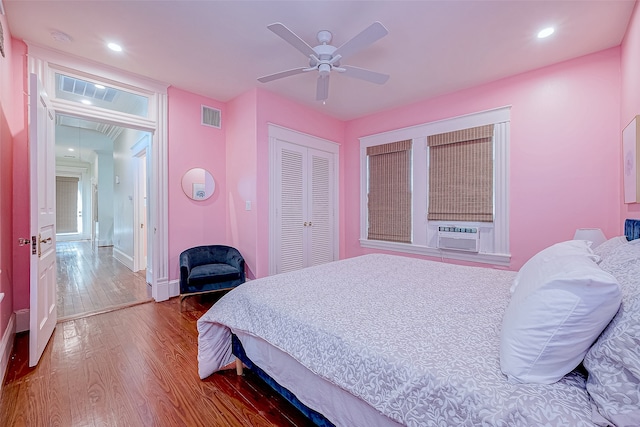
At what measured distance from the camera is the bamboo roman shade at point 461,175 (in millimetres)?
3375

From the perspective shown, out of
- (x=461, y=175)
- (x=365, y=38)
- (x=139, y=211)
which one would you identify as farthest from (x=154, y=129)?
(x=461, y=175)

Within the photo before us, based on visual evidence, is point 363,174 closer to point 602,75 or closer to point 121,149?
point 602,75

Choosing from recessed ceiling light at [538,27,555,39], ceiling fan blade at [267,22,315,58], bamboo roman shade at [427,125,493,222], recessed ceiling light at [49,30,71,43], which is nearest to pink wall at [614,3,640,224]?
recessed ceiling light at [538,27,555,39]

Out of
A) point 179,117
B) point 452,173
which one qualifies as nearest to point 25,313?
point 179,117

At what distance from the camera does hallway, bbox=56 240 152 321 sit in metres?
3.21

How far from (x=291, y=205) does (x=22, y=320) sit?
299cm

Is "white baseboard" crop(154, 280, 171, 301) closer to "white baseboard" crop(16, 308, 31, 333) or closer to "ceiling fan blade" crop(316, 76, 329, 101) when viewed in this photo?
"white baseboard" crop(16, 308, 31, 333)

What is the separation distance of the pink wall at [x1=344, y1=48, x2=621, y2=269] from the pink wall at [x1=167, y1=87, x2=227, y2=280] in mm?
3451

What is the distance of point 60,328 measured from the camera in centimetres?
267

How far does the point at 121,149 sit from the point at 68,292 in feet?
11.3

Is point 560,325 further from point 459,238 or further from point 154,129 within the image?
point 154,129

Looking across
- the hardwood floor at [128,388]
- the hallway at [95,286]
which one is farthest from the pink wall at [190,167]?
the hardwood floor at [128,388]

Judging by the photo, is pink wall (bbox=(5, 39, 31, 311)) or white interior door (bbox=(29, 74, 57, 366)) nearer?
white interior door (bbox=(29, 74, 57, 366))

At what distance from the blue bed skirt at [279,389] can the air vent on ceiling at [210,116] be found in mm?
3032
